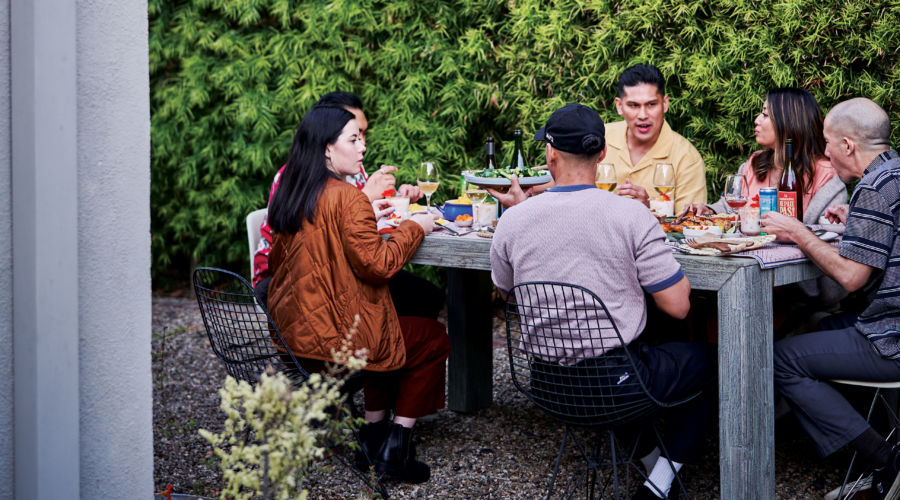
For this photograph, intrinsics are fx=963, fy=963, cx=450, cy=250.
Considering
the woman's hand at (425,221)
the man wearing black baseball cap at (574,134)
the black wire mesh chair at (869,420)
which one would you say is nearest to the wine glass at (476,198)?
the woman's hand at (425,221)

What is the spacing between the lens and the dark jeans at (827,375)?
322cm

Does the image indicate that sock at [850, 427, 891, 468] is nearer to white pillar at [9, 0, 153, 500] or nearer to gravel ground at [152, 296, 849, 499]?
gravel ground at [152, 296, 849, 499]

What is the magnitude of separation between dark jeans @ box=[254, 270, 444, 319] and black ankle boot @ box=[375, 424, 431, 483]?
807mm

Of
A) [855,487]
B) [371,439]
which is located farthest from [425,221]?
[855,487]

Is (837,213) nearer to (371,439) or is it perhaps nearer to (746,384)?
(746,384)

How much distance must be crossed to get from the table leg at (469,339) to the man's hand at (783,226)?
158 centimetres

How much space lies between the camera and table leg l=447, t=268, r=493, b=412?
4.64m

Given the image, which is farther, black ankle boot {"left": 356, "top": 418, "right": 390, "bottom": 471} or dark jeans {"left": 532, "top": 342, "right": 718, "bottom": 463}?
black ankle boot {"left": 356, "top": 418, "right": 390, "bottom": 471}

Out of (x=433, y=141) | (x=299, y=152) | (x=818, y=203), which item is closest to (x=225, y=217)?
(x=433, y=141)

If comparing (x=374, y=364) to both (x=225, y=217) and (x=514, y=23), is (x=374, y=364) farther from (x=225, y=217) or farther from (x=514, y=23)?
(x=225, y=217)

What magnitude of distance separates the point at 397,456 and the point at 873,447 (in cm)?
173

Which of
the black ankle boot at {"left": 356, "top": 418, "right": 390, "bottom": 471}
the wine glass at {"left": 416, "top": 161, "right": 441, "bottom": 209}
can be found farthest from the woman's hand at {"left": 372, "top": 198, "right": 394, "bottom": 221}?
the black ankle boot at {"left": 356, "top": 418, "right": 390, "bottom": 471}

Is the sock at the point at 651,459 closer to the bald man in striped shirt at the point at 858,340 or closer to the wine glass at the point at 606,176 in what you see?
the bald man in striped shirt at the point at 858,340

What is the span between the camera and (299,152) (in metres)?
3.66
